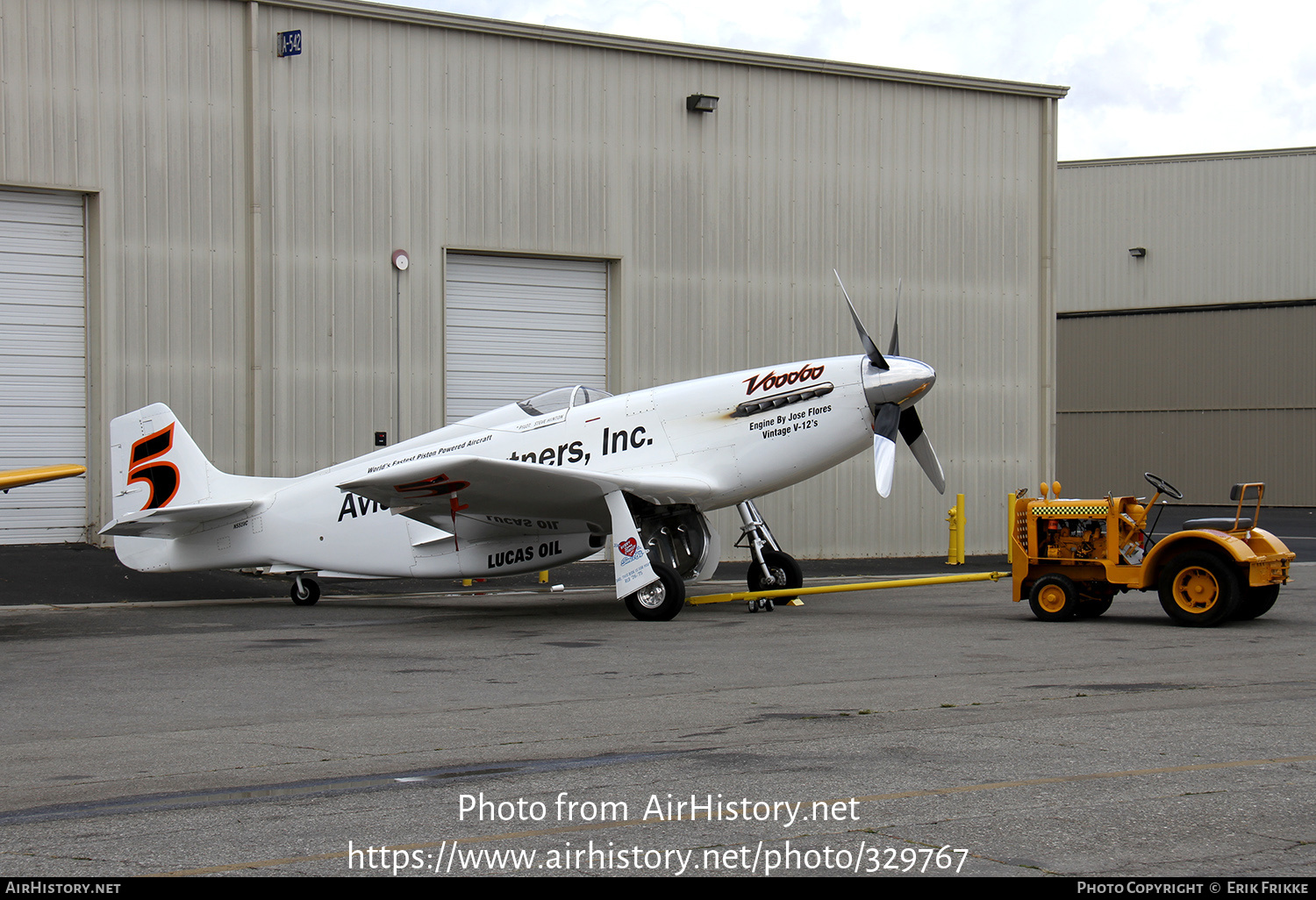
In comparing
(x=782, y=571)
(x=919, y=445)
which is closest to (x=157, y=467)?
(x=782, y=571)

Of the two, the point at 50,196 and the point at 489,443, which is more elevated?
the point at 50,196

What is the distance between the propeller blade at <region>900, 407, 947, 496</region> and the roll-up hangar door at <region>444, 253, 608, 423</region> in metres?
8.58

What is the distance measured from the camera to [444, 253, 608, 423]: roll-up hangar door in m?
21.9

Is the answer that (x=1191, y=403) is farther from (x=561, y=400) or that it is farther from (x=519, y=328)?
(x=561, y=400)

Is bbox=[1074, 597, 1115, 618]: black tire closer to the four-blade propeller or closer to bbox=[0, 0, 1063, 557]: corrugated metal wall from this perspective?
the four-blade propeller

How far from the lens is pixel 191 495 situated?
52.6ft

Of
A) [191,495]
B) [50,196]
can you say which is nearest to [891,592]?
[191,495]

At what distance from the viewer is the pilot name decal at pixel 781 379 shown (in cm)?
1441

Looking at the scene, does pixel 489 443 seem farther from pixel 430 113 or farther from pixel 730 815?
pixel 730 815

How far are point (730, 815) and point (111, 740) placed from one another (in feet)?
13.4

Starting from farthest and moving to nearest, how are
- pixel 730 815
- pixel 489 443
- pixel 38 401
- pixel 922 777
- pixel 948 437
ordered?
pixel 948 437, pixel 38 401, pixel 489 443, pixel 922 777, pixel 730 815

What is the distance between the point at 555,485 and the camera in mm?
13773

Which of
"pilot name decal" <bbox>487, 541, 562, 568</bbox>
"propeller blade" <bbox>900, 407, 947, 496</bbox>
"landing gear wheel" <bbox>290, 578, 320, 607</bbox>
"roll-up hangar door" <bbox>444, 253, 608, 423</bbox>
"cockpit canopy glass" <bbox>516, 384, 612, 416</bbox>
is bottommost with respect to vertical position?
"landing gear wheel" <bbox>290, 578, 320, 607</bbox>

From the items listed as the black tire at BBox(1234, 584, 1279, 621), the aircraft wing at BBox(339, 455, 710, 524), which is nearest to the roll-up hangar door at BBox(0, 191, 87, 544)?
the aircraft wing at BBox(339, 455, 710, 524)
